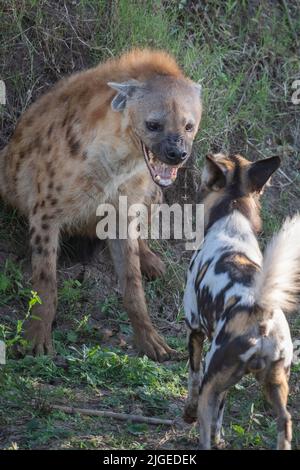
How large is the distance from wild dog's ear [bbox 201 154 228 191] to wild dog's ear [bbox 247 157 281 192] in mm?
124

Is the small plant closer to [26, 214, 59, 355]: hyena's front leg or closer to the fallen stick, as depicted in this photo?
[26, 214, 59, 355]: hyena's front leg

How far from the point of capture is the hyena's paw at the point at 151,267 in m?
6.62

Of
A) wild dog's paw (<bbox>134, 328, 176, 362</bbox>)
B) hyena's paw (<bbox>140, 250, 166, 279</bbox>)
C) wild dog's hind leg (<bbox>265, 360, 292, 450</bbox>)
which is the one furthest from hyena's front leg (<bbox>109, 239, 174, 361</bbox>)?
wild dog's hind leg (<bbox>265, 360, 292, 450</bbox>)

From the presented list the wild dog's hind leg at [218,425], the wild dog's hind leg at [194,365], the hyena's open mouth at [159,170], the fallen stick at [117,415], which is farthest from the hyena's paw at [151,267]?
the wild dog's hind leg at [218,425]

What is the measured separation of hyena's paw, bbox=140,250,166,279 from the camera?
662cm

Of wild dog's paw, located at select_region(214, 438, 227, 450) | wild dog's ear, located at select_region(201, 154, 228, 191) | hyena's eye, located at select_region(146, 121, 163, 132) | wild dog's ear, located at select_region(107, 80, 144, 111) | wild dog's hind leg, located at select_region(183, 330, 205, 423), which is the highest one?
wild dog's ear, located at select_region(107, 80, 144, 111)

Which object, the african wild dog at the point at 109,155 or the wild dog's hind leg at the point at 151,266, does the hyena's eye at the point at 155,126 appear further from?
the wild dog's hind leg at the point at 151,266

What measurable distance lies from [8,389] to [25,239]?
1.81 meters

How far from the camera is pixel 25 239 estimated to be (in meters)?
6.54

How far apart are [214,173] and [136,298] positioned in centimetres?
160

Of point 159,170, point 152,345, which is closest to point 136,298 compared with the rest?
point 152,345

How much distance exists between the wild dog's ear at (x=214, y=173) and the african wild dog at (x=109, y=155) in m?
0.95

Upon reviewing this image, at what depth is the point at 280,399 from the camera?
13.1 ft

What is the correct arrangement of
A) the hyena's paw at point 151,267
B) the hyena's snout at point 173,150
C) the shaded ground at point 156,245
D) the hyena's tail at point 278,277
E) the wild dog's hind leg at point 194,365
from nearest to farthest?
the hyena's tail at point 278,277, the wild dog's hind leg at point 194,365, the shaded ground at point 156,245, the hyena's snout at point 173,150, the hyena's paw at point 151,267
